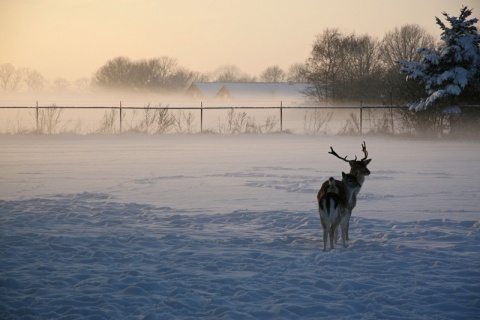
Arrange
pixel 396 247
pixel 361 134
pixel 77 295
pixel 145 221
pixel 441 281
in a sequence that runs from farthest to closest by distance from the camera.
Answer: pixel 361 134 → pixel 145 221 → pixel 396 247 → pixel 441 281 → pixel 77 295

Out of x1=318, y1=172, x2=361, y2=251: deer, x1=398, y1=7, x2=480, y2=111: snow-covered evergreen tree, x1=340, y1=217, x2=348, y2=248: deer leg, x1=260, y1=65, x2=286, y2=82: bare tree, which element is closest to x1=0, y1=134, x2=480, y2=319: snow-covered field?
x1=340, y1=217, x2=348, y2=248: deer leg

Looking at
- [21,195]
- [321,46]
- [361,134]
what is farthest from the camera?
[321,46]

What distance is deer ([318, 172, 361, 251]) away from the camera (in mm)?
7793

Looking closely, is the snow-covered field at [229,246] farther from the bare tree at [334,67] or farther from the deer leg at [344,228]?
the bare tree at [334,67]

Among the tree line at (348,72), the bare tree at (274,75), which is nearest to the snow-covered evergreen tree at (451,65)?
the tree line at (348,72)

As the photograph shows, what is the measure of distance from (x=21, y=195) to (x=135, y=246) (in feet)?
18.2

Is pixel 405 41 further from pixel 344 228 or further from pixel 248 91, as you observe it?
pixel 344 228

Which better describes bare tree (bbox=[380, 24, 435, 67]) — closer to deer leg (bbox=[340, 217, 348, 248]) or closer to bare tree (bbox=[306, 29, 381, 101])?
bare tree (bbox=[306, 29, 381, 101])

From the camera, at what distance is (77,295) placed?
6277 mm

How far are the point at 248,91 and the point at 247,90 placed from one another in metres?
0.39

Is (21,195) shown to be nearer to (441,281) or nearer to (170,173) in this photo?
(170,173)

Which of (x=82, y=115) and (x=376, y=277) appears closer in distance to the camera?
(x=376, y=277)

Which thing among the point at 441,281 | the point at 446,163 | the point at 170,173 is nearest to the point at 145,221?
the point at 441,281

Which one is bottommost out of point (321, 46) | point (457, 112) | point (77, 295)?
point (77, 295)
